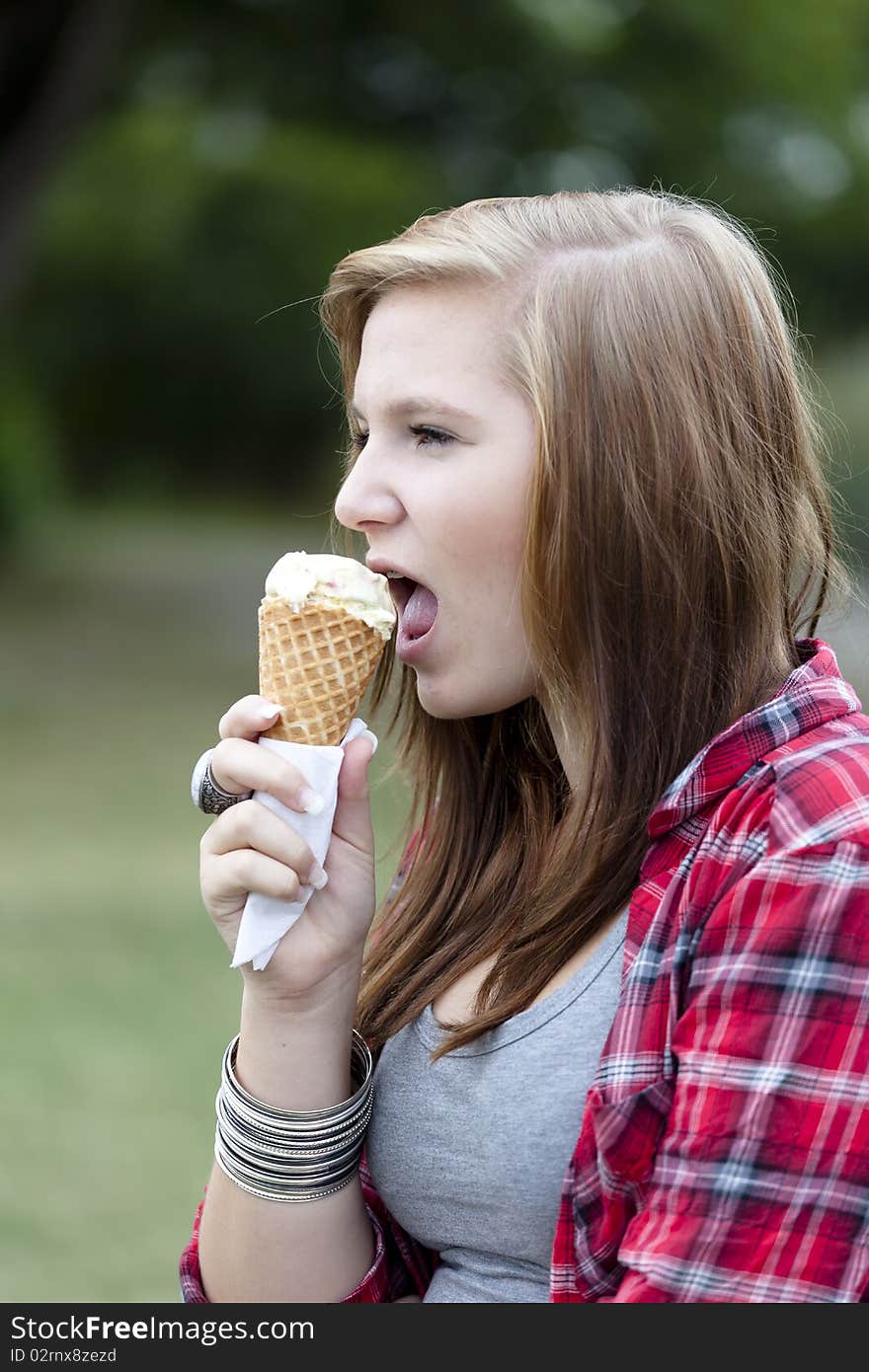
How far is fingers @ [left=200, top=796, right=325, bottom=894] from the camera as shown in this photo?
1.78m

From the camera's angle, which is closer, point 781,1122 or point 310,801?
point 781,1122

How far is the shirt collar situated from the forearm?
51 centimetres

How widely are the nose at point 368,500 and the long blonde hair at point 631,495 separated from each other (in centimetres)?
21

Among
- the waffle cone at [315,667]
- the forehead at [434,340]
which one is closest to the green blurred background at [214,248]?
the waffle cone at [315,667]

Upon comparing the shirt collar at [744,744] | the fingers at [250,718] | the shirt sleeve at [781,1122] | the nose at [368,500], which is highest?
the nose at [368,500]

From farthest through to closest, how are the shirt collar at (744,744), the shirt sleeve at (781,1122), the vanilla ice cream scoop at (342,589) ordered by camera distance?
the vanilla ice cream scoop at (342,589) < the shirt collar at (744,744) < the shirt sleeve at (781,1122)

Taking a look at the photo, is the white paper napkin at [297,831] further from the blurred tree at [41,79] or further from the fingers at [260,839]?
the blurred tree at [41,79]

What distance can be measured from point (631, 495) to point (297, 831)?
22.1 inches

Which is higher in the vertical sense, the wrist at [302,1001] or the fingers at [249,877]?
the fingers at [249,877]

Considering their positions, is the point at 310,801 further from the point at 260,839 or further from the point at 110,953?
the point at 110,953

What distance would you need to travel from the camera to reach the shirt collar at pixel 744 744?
1.65 meters

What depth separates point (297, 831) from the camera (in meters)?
1.84

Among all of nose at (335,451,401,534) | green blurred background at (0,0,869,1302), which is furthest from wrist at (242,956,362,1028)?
green blurred background at (0,0,869,1302)

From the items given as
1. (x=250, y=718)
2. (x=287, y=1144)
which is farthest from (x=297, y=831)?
(x=287, y=1144)
